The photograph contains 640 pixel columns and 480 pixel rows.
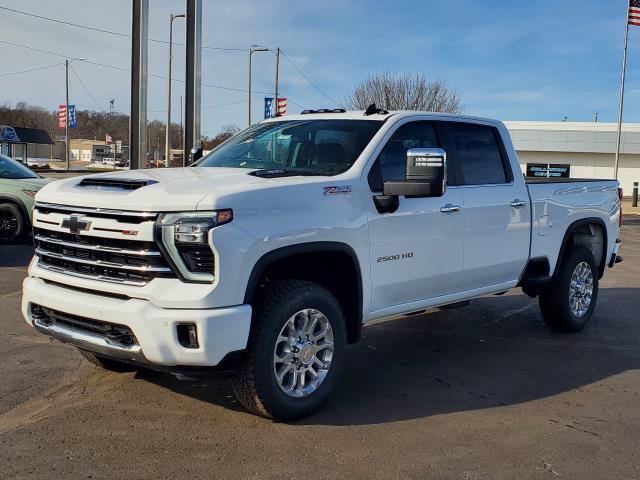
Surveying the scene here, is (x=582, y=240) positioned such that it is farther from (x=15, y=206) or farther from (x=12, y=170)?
(x=12, y=170)

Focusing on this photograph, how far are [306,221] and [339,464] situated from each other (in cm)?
144

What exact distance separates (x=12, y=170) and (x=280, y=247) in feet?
32.5

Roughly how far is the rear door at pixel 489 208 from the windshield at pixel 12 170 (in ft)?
29.8

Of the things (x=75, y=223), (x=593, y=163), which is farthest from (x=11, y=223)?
(x=593, y=163)

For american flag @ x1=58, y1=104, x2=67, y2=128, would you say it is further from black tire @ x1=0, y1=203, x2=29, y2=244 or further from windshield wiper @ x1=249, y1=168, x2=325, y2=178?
windshield wiper @ x1=249, y1=168, x2=325, y2=178

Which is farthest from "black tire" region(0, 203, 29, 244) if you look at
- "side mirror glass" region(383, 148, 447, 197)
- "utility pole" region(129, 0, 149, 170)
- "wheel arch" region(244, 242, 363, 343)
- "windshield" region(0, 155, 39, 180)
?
"side mirror glass" region(383, 148, 447, 197)

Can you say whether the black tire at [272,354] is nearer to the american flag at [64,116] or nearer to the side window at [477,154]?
the side window at [477,154]

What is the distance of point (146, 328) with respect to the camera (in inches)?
145

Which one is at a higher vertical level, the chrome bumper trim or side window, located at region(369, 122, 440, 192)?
side window, located at region(369, 122, 440, 192)

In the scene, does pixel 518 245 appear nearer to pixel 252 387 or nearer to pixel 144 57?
pixel 252 387

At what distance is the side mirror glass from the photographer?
4344mm

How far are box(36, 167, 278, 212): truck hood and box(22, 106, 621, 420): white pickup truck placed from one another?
0.01 metres

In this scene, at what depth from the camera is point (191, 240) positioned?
3.65 meters

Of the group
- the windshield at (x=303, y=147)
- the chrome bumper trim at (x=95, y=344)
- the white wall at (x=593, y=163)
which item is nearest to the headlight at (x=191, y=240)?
the chrome bumper trim at (x=95, y=344)
